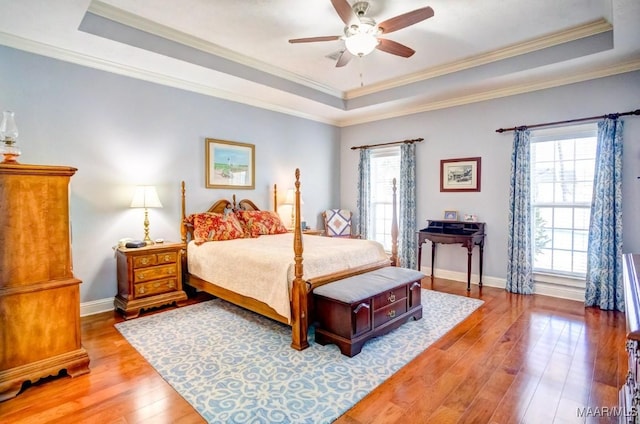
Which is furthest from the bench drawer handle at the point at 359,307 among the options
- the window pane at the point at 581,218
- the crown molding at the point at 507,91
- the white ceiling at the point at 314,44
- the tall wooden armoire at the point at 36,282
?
the crown molding at the point at 507,91

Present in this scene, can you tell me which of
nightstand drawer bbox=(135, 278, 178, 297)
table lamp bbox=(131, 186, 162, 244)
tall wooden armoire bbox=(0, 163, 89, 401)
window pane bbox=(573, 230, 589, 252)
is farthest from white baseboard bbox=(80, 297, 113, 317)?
window pane bbox=(573, 230, 589, 252)

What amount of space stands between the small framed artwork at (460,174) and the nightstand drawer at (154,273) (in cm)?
420

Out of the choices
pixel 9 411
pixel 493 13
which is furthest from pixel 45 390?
pixel 493 13

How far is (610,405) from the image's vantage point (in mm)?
2100

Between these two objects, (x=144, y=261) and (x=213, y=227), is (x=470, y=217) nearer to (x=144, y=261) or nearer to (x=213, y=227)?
(x=213, y=227)

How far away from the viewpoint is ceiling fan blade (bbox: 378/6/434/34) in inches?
104

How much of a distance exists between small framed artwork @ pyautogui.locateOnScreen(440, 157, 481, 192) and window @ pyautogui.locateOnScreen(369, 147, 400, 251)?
922 millimetres

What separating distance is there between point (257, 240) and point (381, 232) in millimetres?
2887

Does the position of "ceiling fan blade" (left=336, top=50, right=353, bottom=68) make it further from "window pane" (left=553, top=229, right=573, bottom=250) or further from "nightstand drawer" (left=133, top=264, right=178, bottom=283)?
"window pane" (left=553, top=229, right=573, bottom=250)

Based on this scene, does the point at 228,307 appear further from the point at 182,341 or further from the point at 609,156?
the point at 609,156

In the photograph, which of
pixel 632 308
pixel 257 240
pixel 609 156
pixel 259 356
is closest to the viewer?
pixel 632 308

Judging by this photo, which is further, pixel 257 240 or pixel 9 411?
pixel 257 240

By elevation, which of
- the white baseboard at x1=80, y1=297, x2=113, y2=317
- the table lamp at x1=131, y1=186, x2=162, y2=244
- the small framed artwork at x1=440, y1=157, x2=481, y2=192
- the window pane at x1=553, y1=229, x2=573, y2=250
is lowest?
the white baseboard at x1=80, y1=297, x2=113, y2=317

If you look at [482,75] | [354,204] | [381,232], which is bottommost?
[381,232]
